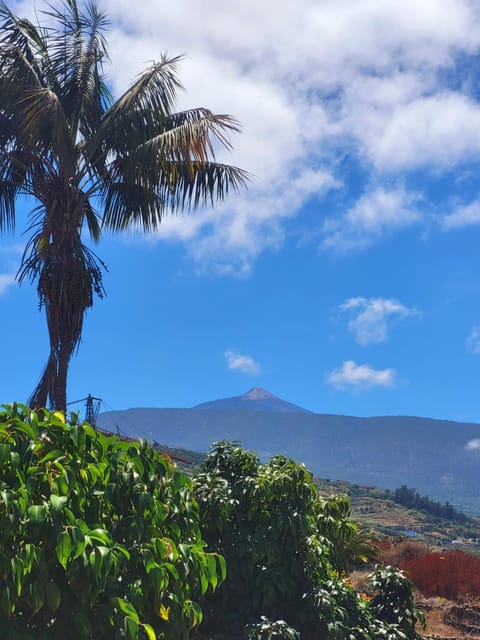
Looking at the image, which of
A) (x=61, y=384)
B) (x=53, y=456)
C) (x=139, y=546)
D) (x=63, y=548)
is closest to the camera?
(x=63, y=548)

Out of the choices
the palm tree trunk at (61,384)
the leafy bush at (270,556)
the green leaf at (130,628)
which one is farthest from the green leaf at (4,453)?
the palm tree trunk at (61,384)

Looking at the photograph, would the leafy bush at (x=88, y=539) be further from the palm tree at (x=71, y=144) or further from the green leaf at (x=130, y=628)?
the palm tree at (x=71, y=144)

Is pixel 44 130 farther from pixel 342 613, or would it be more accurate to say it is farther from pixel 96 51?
pixel 342 613

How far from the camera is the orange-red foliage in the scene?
606 inches

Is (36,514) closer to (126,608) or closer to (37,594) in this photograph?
(37,594)

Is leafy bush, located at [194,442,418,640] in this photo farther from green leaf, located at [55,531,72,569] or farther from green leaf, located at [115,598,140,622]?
green leaf, located at [55,531,72,569]

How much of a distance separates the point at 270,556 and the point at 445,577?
8.03 metres

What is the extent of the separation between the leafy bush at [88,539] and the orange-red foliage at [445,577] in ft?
32.9

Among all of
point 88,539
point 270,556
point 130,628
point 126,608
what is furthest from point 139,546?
point 270,556

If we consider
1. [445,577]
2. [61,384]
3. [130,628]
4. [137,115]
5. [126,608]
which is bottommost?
[445,577]

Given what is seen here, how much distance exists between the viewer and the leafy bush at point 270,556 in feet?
29.7

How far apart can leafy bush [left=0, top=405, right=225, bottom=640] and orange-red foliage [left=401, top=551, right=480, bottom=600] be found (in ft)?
32.9

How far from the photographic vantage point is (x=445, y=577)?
51.5 feet

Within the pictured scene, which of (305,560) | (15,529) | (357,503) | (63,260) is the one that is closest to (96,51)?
(63,260)
